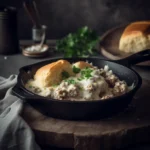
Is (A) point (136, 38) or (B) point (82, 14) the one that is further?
(B) point (82, 14)

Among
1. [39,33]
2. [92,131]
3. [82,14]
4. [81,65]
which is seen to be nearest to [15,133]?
[92,131]

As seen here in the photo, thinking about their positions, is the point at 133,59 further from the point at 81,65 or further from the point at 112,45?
the point at 112,45

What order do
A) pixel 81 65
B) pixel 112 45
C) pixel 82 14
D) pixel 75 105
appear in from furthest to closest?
pixel 82 14, pixel 112 45, pixel 81 65, pixel 75 105

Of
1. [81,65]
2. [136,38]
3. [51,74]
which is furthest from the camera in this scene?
[136,38]

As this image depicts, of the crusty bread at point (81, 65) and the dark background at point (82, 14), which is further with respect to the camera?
the dark background at point (82, 14)

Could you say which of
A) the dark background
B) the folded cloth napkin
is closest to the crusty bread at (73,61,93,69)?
the folded cloth napkin

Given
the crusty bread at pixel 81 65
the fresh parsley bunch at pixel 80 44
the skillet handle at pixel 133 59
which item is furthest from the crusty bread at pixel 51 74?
the fresh parsley bunch at pixel 80 44

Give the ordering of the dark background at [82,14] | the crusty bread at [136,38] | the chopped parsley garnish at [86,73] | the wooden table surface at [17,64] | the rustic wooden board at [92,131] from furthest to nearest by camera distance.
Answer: the dark background at [82,14] → the crusty bread at [136,38] → the wooden table surface at [17,64] → the chopped parsley garnish at [86,73] → the rustic wooden board at [92,131]

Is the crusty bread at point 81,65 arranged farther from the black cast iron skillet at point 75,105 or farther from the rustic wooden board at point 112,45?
the rustic wooden board at point 112,45
